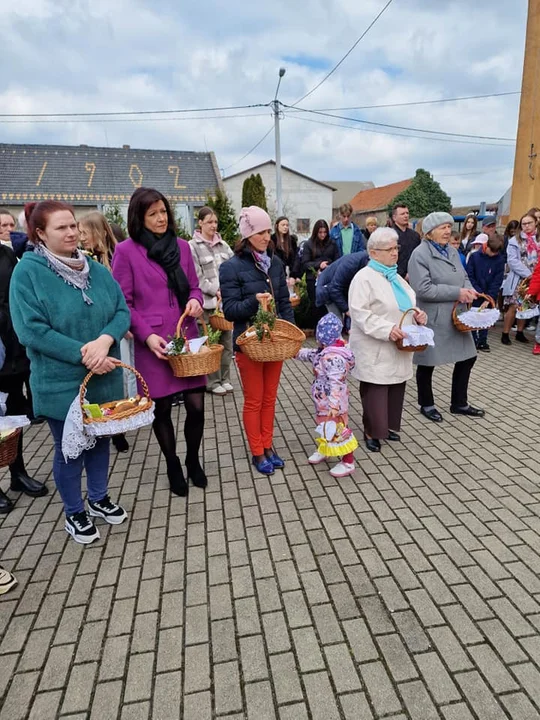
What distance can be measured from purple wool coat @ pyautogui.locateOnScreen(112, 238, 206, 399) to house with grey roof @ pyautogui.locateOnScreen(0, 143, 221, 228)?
2075 cm

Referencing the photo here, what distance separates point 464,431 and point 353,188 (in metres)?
73.9

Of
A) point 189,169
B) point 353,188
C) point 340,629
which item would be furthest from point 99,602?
point 353,188

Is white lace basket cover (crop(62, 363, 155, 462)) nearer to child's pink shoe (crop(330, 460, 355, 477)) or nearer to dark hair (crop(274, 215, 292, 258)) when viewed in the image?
child's pink shoe (crop(330, 460, 355, 477))

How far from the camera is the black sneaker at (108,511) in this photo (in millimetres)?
3129

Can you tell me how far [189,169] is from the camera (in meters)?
25.9

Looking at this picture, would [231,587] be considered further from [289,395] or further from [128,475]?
[289,395]

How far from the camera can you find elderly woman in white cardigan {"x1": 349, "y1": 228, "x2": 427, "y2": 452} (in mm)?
3695

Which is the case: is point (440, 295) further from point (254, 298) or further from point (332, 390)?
point (254, 298)

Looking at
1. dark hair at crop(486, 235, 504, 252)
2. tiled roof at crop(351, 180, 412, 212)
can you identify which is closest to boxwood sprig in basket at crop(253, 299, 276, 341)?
dark hair at crop(486, 235, 504, 252)

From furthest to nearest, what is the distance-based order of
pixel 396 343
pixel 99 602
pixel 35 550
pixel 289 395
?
1. pixel 289 395
2. pixel 396 343
3. pixel 35 550
4. pixel 99 602

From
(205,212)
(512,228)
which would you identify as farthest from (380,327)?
(512,228)

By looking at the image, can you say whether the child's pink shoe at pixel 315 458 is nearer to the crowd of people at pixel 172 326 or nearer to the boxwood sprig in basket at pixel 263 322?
the crowd of people at pixel 172 326

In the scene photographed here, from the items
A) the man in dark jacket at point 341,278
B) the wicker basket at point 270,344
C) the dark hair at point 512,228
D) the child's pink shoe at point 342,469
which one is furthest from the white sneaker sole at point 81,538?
the dark hair at point 512,228

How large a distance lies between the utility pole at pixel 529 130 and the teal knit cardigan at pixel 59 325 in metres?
11.3
